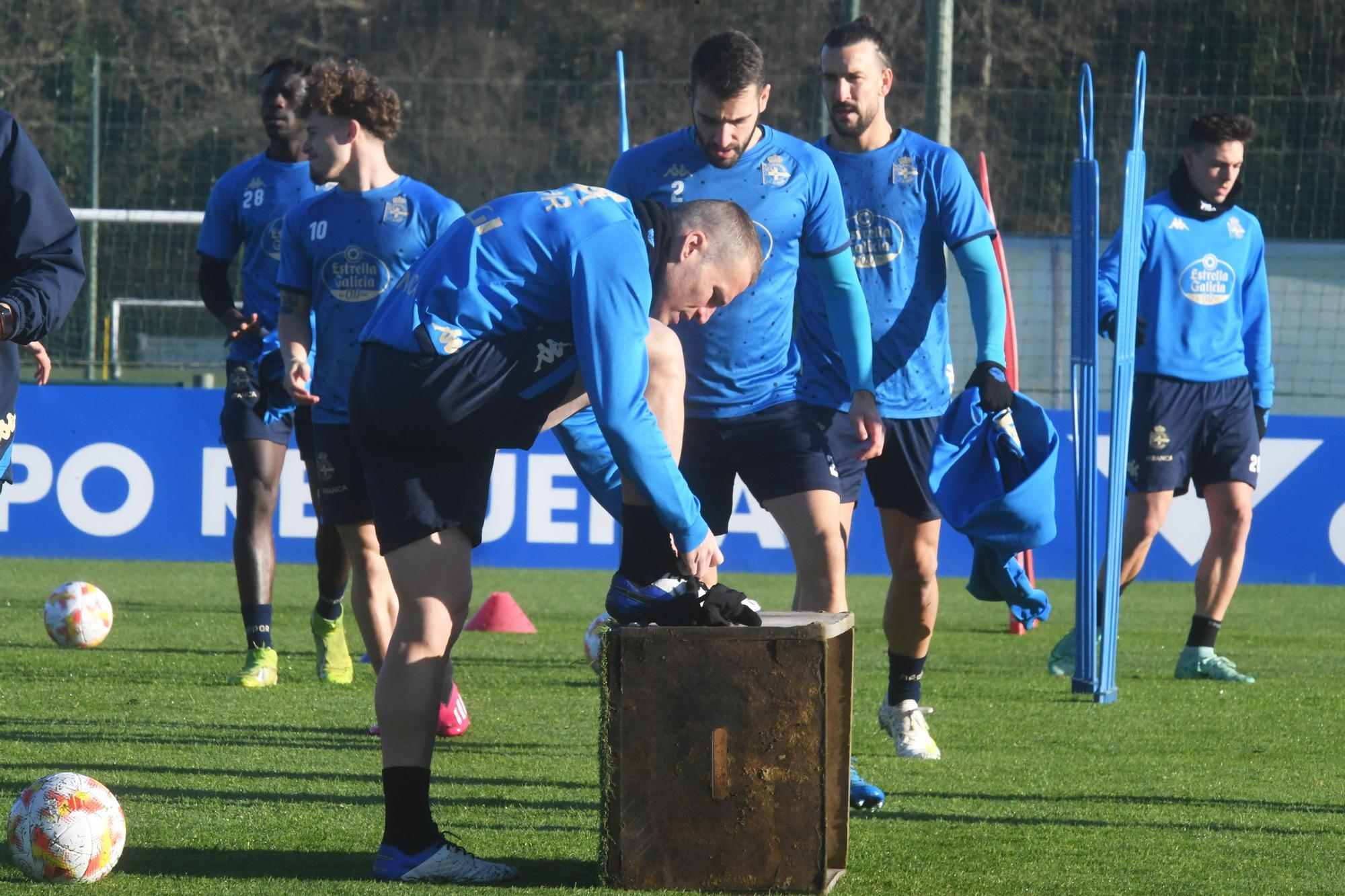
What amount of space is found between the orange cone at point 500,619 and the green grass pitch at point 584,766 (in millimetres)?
173

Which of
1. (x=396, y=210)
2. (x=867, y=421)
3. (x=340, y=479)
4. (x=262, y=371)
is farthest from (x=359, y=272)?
(x=867, y=421)

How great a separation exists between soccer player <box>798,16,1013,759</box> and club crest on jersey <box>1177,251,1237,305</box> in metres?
2.44

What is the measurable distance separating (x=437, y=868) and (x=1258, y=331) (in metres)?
5.21

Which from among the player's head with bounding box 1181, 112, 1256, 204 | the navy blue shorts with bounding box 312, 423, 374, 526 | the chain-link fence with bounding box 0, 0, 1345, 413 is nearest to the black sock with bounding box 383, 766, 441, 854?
the navy blue shorts with bounding box 312, 423, 374, 526

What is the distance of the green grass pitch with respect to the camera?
3783 mm

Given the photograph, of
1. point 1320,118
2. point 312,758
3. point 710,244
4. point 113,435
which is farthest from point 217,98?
point 710,244

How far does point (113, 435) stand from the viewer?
11117 mm

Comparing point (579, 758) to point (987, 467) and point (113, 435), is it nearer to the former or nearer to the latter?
point (987, 467)

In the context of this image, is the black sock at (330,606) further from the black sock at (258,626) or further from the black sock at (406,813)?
the black sock at (406,813)

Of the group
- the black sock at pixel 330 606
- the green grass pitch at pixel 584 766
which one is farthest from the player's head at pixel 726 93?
the black sock at pixel 330 606

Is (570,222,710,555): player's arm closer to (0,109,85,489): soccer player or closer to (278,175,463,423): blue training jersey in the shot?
(0,109,85,489): soccer player

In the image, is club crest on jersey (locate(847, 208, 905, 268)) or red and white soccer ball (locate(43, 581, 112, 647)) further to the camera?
red and white soccer ball (locate(43, 581, 112, 647))

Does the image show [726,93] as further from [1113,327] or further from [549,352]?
[1113,327]

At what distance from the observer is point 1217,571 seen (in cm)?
728
